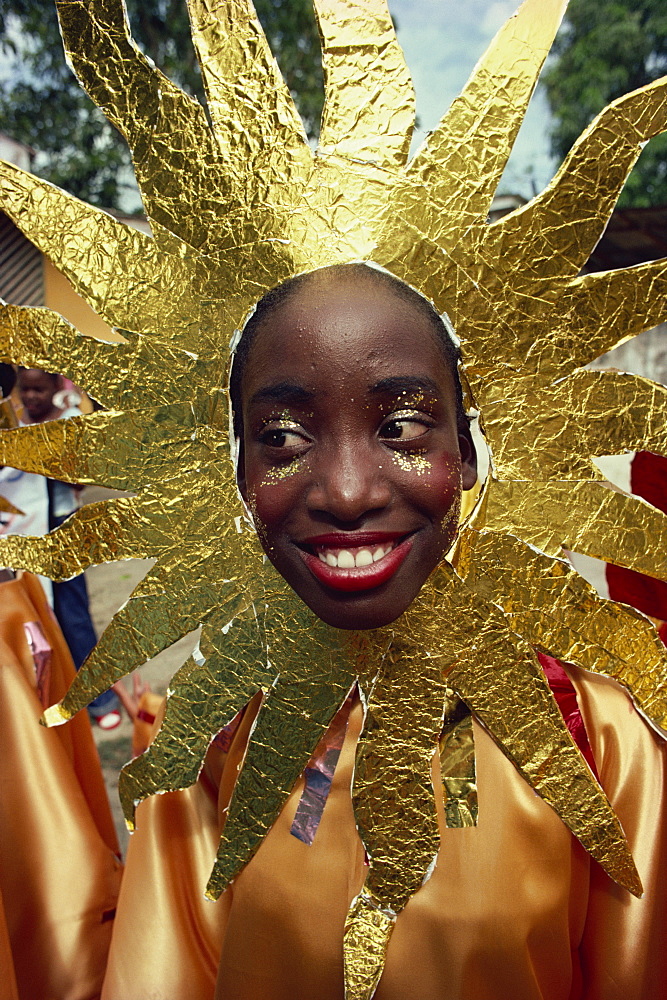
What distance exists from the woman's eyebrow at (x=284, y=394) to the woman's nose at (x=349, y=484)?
0.08 m

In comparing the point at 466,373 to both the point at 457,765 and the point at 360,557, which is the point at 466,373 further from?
the point at 457,765

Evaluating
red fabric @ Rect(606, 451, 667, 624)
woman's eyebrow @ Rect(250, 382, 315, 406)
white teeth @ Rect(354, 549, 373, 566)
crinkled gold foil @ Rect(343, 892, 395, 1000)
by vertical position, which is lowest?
crinkled gold foil @ Rect(343, 892, 395, 1000)

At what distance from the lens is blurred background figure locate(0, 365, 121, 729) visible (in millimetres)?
3289

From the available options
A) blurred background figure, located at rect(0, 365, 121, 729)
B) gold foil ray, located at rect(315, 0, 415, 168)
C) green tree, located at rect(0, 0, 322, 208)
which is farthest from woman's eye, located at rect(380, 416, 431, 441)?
green tree, located at rect(0, 0, 322, 208)

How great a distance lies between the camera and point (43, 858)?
5.62 ft

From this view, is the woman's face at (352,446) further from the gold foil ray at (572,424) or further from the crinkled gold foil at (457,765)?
the crinkled gold foil at (457,765)

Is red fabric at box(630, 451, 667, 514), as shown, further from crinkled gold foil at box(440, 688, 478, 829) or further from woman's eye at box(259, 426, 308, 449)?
woman's eye at box(259, 426, 308, 449)

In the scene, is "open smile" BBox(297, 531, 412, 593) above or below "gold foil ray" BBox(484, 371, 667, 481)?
below

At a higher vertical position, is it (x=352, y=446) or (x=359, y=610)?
(x=352, y=446)

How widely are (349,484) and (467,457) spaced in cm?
28

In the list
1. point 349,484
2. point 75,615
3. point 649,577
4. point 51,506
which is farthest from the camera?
point 75,615

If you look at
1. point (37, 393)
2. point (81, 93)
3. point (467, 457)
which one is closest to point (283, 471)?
point (467, 457)

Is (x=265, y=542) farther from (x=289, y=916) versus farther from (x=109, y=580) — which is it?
(x=109, y=580)

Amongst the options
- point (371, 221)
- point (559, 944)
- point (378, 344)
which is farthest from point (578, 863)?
point (371, 221)
